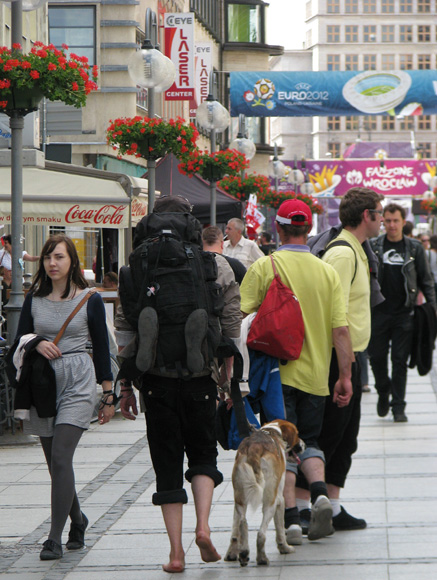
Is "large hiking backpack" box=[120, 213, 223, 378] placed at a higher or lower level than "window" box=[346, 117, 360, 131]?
lower

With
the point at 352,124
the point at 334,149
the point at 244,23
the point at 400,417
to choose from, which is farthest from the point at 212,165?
the point at 352,124

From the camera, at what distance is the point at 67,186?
50.4 ft

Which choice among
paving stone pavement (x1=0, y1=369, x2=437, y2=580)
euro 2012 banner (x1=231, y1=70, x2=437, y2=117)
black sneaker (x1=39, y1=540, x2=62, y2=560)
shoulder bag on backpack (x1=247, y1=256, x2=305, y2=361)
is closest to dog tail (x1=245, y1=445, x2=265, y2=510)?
paving stone pavement (x1=0, y1=369, x2=437, y2=580)

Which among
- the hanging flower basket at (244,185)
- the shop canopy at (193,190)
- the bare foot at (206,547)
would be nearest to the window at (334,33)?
the hanging flower basket at (244,185)

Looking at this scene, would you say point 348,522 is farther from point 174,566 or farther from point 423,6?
point 423,6

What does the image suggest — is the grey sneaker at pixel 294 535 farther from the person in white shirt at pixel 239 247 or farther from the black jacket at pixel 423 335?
the person in white shirt at pixel 239 247

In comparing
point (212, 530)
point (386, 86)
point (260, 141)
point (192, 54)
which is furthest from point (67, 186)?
point (260, 141)

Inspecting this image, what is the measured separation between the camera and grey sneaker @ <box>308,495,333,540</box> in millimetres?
6559

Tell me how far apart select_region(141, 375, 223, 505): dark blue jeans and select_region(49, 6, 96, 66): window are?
23.1m

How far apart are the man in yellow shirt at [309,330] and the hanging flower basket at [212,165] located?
16386 millimetres

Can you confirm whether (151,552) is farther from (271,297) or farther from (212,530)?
(271,297)

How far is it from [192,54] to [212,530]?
73.7 feet

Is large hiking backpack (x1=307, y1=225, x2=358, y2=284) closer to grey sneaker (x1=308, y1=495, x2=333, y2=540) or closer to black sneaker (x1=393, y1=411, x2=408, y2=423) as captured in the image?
grey sneaker (x1=308, y1=495, x2=333, y2=540)

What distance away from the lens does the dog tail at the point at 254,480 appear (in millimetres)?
6102
